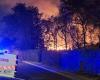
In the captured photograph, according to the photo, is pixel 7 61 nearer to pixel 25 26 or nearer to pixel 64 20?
pixel 64 20

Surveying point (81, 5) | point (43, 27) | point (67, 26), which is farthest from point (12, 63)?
point (43, 27)

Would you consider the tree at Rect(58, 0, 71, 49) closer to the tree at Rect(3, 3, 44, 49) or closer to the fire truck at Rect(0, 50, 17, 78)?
the tree at Rect(3, 3, 44, 49)

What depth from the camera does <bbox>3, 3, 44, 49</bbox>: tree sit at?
8506 centimetres

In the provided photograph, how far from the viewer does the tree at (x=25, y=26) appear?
85062 mm

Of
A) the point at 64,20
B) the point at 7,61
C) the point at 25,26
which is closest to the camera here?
the point at 7,61

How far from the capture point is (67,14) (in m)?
59.1

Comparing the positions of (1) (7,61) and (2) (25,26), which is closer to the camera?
(1) (7,61)

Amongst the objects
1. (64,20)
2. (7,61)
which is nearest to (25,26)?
(64,20)

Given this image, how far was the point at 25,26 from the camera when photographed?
87.6 m

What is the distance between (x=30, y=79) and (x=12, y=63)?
13.7m

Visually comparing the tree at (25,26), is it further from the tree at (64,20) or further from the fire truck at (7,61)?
the fire truck at (7,61)

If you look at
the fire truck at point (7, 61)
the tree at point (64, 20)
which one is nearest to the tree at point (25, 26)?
the tree at point (64, 20)

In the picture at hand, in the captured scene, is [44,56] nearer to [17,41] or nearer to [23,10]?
[17,41]

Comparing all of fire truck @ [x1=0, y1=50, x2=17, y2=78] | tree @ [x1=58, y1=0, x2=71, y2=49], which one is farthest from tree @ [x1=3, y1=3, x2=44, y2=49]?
fire truck @ [x1=0, y1=50, x2=17, y2=78]
